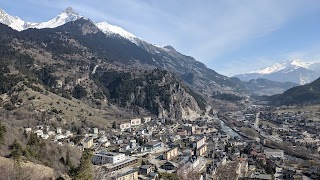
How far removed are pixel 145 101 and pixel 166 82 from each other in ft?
57.2

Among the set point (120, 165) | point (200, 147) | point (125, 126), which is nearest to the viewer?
point (120, 165)

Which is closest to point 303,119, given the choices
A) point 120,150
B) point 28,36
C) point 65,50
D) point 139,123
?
point 139,123

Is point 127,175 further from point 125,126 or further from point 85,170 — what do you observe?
point 125,126

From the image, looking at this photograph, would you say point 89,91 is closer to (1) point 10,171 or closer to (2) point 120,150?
(2) point 120,150

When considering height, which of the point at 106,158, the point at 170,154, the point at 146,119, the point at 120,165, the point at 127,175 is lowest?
the point at 127,175

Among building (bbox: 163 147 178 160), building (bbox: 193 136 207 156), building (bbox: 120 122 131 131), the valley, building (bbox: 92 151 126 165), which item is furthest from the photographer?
building (bbox: 120 122 131 131)

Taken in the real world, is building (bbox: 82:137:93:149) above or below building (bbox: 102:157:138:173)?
above

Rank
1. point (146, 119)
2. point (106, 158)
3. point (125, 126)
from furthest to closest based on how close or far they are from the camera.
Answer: point (146, 119) → point (125, 126) → point (106, 158)

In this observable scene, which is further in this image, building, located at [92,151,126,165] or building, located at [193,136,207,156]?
building, located at [193,136,207,156]

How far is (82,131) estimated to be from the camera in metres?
82.6

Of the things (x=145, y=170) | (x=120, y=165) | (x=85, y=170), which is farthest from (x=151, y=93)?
(x=85, y=170)

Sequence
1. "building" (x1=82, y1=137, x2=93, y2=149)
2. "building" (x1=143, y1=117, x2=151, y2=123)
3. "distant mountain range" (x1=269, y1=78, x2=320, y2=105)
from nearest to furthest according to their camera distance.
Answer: "building" (x1=82, y1=137, x2=93, y2=149), "building" (x1=143, y1=117, x2=151, y2=123), "distant mountain range" (x1=269, y1=78, x2=320, y2=105)

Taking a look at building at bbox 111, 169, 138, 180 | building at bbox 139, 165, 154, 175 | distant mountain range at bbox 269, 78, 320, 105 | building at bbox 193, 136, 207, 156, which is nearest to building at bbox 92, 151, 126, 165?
building at bbox 139, 165, 154, 175

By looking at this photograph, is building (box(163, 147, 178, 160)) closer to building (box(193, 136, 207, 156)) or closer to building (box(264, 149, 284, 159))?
building (box(193, 136, 207, 156))
